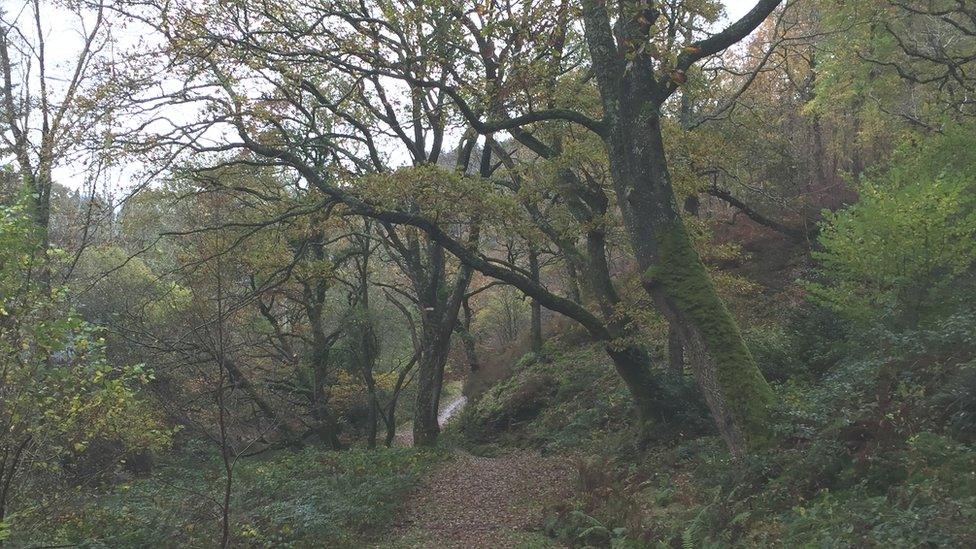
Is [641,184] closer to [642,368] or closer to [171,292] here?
[642,368]

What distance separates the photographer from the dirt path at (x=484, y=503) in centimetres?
820

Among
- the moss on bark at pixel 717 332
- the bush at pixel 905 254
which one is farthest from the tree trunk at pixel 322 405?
the bush at pixel 905 254

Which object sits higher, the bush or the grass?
the bush

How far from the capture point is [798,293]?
14.8 meters

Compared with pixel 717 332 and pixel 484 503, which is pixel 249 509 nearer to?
pixel 484 503

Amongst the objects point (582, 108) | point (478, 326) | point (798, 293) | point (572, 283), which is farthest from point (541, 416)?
point (478, 326)

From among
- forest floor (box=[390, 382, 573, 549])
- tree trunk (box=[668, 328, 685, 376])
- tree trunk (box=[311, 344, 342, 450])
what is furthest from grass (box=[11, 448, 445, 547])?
tree trunk (box=[668, 328, 685, 376])

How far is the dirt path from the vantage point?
820 cm

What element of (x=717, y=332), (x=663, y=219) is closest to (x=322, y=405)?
(x=663, y=219)

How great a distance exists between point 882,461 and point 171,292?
28.7 ft

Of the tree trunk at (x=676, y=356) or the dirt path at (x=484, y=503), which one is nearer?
the dirt path at (x=484, y=503)

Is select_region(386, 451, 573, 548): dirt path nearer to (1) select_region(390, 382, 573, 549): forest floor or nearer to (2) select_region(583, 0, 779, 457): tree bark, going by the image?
(1) select_region(390, 382, 573, 549): forest floor

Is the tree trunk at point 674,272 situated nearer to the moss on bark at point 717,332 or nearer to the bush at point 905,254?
the moss on bark at point 717,332

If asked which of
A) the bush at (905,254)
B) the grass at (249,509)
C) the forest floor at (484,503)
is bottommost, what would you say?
the forest floor at (484,503)
